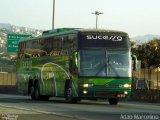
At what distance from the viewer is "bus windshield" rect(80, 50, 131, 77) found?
28.8 m

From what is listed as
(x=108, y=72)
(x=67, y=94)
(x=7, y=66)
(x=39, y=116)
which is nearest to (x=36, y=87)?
(x=67, y=94)

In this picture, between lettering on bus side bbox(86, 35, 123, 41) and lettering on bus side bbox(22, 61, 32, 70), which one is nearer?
lettering on bus side bbox(86, 35, 123, 41)

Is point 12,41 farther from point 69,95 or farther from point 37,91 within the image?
point 69,95

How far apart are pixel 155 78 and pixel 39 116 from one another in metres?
27.7

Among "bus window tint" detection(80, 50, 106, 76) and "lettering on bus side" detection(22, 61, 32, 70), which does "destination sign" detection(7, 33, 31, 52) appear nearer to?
"lettering on bus side" detection(22, 61, 32, 70)

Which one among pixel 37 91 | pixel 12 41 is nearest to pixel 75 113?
pixel 37 91

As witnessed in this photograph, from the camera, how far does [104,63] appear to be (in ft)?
94.6

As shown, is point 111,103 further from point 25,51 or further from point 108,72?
point 25,51

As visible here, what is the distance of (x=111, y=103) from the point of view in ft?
104

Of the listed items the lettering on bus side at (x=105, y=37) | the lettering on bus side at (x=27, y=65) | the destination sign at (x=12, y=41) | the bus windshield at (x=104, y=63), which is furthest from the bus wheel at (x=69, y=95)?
the destination sign at (x=12, y=41)

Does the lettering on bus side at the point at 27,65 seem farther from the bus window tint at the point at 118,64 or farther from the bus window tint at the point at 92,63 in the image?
the bus window tint at the point at 118,64

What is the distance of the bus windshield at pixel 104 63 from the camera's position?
28797 mm

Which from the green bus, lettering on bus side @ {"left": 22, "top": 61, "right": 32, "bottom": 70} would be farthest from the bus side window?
lettering on bus side @ {"left": 22, "top": 61, "right": 32, "bottom": 70}

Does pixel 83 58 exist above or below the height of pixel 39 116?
above
